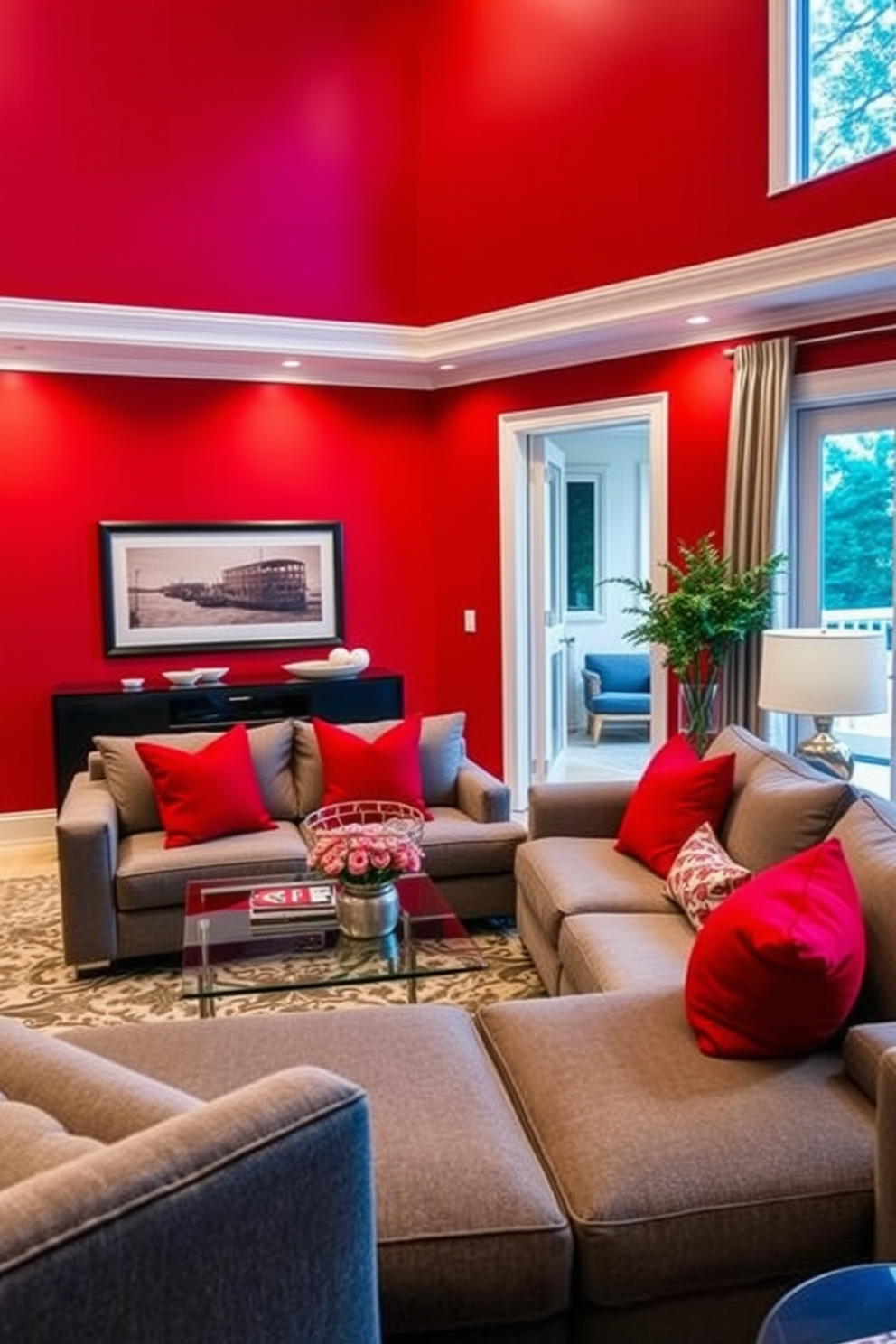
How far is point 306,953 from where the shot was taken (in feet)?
9.68

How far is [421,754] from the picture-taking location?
4.55 m

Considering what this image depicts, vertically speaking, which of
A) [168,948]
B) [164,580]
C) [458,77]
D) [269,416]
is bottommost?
[168,948]

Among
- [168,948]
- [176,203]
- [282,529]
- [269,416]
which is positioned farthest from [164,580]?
[168,948]

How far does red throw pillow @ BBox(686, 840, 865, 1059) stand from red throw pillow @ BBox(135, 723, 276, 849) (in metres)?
2.33

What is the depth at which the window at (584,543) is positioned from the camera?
358 inches

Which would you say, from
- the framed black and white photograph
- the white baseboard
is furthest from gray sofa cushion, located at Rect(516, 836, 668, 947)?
the white baseboard

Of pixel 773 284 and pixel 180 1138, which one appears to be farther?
pixel 773 284

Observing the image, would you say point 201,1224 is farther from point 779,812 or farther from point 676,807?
point 676,807

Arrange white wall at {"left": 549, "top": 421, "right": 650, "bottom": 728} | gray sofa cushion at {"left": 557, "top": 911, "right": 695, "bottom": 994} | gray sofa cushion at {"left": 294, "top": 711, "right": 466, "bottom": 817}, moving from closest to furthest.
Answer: gray sofa cushion at {"left": 557, "top": 911, "right": 695, "bottom": 994} → gray sofa cushion at {"left": 294, "top": 711, "right": 466, "bottom": 817} → white wall at {"left": 549, "top": 421, "right": 650, "bottom": 728}

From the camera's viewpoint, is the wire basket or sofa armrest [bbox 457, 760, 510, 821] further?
sofa armrest [bbox 457, 760, 510, 821]

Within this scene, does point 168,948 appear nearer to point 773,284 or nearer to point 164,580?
point 164,580

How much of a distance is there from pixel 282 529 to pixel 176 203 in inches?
73.6

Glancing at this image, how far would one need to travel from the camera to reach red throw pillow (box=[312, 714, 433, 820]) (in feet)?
14.0

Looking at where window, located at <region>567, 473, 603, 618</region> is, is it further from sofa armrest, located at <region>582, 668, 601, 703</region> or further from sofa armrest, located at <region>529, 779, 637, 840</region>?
sofa armrest, located at <region>529, 779, 637, 840</region>
